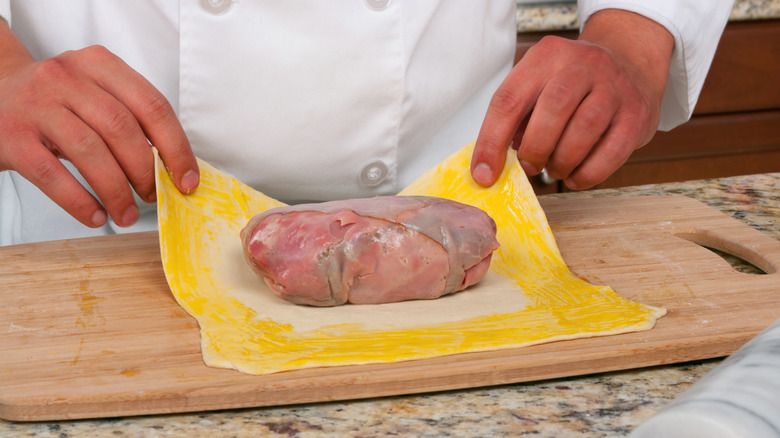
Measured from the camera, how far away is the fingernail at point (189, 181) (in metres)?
1.21

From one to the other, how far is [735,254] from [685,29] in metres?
0.44

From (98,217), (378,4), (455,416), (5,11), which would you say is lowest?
(98,217)

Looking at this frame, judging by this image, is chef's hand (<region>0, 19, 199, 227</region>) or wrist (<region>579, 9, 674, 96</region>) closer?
chef's hand (<region>0, 19, 199, 227</region>)

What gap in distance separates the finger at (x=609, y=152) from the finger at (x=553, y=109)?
0.08 metres

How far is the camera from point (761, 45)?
274 centimetres

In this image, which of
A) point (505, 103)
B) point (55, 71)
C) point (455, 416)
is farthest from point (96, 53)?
point (455, 416)

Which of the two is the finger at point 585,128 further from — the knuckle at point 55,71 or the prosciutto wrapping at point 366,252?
the knuckle at point 55,71

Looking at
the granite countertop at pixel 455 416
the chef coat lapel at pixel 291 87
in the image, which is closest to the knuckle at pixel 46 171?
the chef coat lapel at pixel 291 87

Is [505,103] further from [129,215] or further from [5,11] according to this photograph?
[5,11]

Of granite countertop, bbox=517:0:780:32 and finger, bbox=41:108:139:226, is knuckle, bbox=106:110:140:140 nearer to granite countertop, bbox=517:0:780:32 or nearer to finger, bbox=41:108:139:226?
finger, bbox=41:108:139:226

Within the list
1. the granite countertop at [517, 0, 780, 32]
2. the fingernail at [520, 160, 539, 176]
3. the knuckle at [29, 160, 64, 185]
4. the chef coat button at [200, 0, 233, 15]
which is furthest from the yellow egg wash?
the granite countertop at [517, 0, 780, 32]

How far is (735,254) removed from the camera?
1.30m

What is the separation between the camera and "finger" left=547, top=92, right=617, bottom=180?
4.07ft

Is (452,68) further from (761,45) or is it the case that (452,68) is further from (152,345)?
(761,45)
